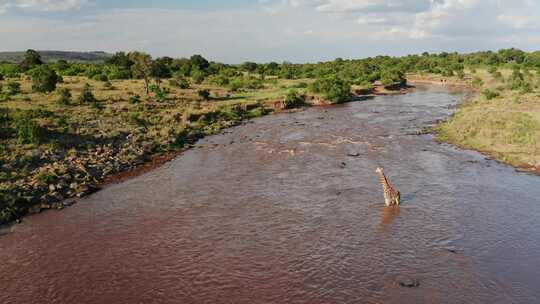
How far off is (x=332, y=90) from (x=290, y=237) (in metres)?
47.1

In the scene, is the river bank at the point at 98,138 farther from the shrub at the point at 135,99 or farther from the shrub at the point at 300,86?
the shrub at the point at 300,86

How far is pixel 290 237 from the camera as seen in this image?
22.1 m

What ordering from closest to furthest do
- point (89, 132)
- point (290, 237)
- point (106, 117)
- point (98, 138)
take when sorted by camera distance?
1. point (290, 237)
2. point (98, 138)
3. point (89, 132)
4. point (106, 117)

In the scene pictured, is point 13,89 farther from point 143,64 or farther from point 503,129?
point 503,129

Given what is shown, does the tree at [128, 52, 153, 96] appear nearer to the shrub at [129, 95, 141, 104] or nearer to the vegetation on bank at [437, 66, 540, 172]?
the shrub at [129, 95, 141, 104]

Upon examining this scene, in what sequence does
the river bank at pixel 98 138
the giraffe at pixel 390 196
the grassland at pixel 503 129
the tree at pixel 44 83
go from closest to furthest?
the giraffe at pixel 390 196
the river bank at pixel 98 138
the grassland at pixel 503 129
the tree at pixel 44 83

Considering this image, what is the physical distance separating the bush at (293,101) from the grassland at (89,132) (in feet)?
3.89

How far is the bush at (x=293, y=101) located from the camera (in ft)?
199

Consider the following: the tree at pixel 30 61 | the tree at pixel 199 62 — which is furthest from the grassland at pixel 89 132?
the tree at pixel 199 62

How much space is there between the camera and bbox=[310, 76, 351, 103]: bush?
65625mm

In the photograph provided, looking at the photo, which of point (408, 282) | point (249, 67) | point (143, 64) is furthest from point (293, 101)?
point (249, 67)

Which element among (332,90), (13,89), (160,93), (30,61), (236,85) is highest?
(30,61)

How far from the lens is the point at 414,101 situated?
70250mm

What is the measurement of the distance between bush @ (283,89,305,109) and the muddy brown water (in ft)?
83.5
